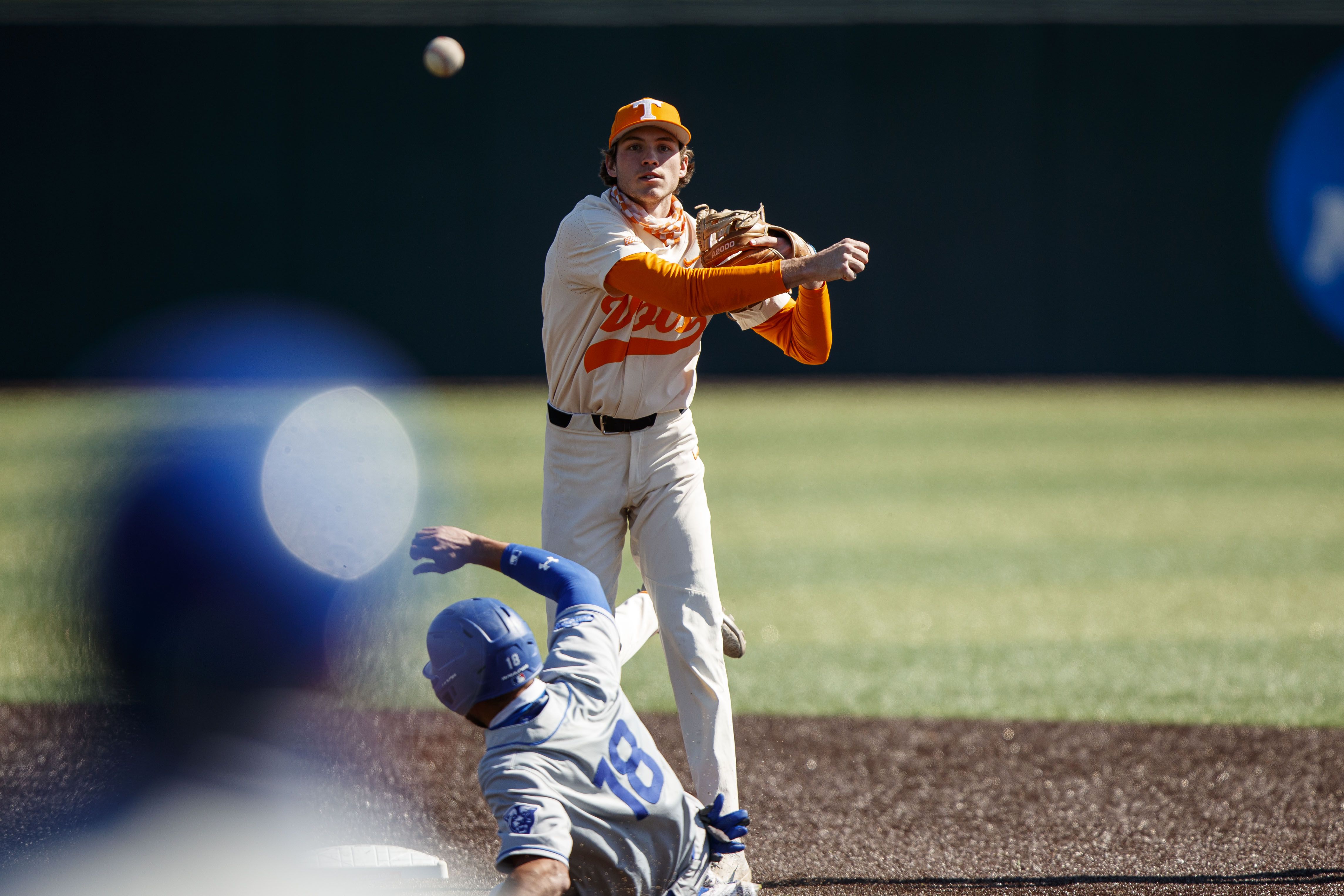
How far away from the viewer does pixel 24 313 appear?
18.8 metres

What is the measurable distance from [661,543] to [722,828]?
33.1 inches

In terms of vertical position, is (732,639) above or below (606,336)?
below

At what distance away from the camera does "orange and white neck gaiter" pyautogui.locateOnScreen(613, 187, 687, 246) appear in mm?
3533

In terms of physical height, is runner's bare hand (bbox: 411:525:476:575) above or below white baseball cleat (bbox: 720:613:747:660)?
above

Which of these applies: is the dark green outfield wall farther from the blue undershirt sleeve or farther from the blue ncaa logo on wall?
the blue undershirt sleeve

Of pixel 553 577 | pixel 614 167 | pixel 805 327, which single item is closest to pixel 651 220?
pixel 614 167

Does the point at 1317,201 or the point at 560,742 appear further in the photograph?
the point at 1317,201

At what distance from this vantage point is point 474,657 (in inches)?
93.6

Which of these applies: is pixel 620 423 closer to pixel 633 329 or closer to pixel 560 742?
pixel 633 329

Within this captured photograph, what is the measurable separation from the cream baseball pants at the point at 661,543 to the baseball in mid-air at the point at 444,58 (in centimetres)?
248

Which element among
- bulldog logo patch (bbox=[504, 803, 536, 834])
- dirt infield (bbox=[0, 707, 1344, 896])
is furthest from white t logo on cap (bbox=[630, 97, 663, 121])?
bulldog logo patch (bbox=[504, 803, 536, 834])

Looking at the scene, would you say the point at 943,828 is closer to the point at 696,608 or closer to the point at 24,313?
the point at 696,608

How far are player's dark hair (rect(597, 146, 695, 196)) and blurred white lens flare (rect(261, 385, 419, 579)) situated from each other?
1235mm

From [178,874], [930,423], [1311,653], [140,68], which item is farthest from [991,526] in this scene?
[140,68]
